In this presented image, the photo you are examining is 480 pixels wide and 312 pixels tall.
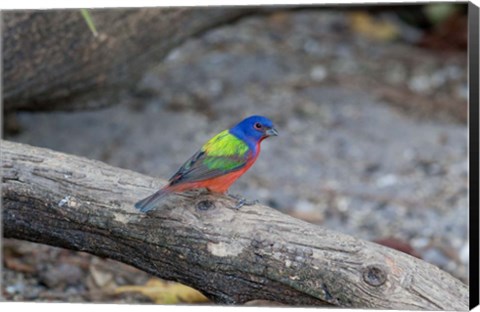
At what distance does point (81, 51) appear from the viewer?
12.9 feet

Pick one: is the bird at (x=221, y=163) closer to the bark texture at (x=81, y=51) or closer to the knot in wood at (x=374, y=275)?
the knot in wood at (x=374, y=275)

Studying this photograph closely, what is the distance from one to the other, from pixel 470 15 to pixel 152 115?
2892 mm

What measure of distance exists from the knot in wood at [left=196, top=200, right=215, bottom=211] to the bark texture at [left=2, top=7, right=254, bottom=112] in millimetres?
1293

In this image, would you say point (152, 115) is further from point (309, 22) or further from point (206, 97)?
point (309, 22)

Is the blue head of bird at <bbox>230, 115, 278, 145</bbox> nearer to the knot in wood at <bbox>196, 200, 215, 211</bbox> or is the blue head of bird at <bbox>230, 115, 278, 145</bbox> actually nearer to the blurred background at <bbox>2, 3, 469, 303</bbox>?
the knot in wood at <bbox>196, 200, 215, 211</bbox>

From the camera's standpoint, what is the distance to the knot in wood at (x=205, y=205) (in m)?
2.80

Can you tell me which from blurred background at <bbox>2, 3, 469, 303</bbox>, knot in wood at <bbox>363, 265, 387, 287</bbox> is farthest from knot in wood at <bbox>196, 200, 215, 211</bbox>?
blurred background at <bbox>2, 3, 469, 303</bbox>

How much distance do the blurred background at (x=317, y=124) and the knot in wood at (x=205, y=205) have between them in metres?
0.94

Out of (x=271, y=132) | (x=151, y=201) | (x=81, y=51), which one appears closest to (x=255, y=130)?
(x=271, y=132)

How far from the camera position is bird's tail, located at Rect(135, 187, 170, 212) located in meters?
2.72

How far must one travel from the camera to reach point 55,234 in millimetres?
2973

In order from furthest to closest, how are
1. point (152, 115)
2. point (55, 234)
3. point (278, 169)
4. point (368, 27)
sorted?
point (368, 27) < point (152, 115) < point (278, 169) < point (55, 234)

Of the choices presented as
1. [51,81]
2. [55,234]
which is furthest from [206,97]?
[55,234]

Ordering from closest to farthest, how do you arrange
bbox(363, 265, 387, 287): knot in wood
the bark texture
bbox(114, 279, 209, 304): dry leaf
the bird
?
bbox(363, 265, 387, 287): knot in wood
the bird
bbox(114, 279, 209, 304): dry leaf
the bark texture
